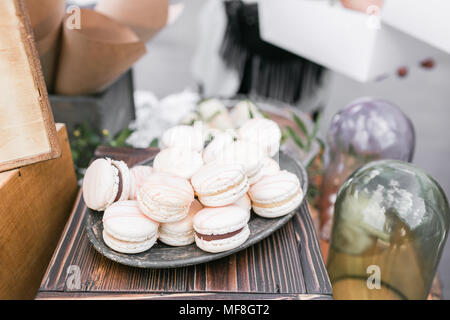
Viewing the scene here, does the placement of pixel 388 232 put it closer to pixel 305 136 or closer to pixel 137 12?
pixel 305 136

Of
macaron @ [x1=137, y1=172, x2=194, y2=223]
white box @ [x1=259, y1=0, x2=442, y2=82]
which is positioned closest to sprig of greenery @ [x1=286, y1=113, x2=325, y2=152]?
white box @ [x1=259, y1=0, x2=442, y2=82]

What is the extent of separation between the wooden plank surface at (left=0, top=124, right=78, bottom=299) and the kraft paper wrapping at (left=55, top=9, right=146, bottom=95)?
24 cm

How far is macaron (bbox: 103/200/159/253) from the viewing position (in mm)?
500

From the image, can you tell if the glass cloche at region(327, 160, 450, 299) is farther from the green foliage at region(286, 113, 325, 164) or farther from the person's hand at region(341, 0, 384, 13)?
the person's hand at region(341, 0, 384, 13)

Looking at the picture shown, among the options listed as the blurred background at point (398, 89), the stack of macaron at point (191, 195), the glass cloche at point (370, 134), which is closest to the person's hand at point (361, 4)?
the glass cloche at point (370, 134)

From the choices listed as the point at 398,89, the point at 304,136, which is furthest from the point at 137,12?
the point at 398,89

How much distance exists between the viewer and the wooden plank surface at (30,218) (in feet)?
1.81

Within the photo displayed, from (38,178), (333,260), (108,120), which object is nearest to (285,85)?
(108,120)

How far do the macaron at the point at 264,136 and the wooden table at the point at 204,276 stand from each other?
15 centimetres

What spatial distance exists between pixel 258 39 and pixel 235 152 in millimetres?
1260

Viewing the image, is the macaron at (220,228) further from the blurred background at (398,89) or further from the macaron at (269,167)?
the blurred background at (398,89)

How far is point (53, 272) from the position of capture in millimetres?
521

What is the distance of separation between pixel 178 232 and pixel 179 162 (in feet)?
0.32

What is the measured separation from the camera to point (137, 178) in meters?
0.60
